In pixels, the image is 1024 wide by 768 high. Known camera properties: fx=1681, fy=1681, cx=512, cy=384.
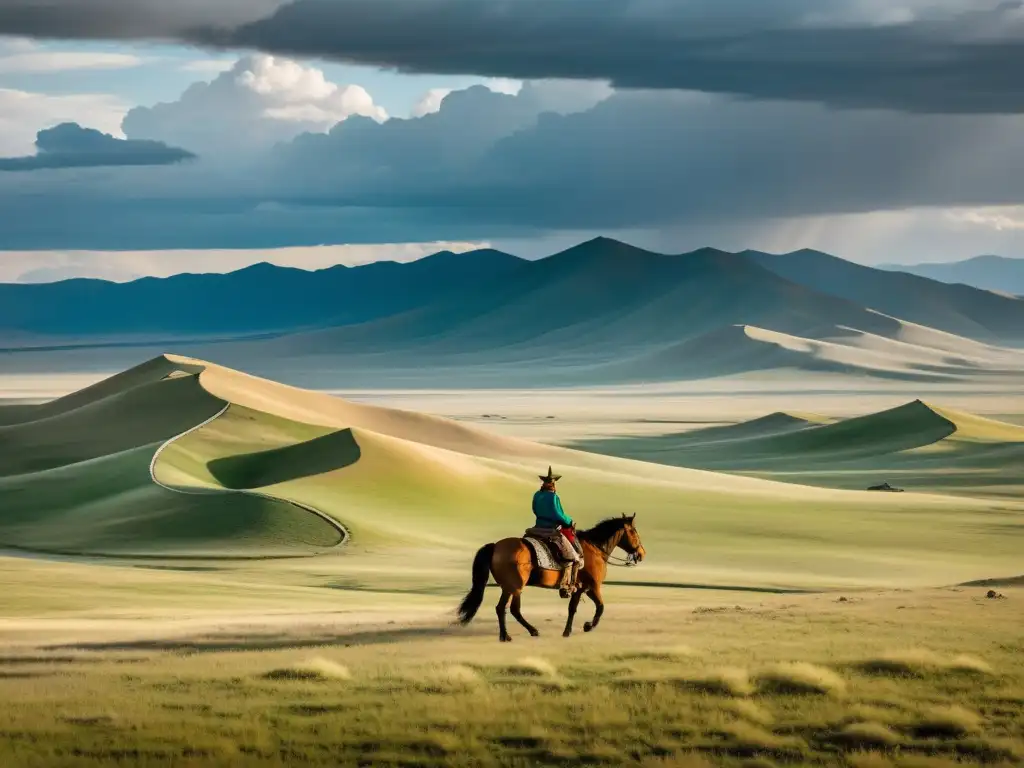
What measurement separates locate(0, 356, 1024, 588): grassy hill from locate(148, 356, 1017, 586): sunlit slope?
0.14 meters

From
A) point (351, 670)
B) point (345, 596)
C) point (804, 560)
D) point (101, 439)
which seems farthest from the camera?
point (101, 439)

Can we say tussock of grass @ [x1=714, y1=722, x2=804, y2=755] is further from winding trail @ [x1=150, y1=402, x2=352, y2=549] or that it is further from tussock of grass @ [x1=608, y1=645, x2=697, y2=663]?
winding trail @ [x1=150, y1=402, x2=352, y2=549]

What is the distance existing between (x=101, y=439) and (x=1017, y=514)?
5353 centimetres

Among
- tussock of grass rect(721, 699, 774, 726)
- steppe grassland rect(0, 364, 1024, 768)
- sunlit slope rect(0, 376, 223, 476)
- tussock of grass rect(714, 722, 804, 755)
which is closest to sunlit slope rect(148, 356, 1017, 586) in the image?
sunlit slope rect(0, 376, 223, 476)

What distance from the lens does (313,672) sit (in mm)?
21422

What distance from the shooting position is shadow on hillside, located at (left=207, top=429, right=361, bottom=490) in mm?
80000

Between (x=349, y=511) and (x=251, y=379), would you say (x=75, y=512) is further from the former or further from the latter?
(x=251, y=379)

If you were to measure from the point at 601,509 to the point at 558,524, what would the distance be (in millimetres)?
54011

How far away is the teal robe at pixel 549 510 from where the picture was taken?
77.1 feet

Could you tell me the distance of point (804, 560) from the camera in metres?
63.5

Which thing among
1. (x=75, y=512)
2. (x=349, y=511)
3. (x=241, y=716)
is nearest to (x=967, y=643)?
(x=241, y=716)

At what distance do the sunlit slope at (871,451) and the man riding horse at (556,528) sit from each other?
85.1m

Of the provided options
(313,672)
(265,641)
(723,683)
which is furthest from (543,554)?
(265,641)

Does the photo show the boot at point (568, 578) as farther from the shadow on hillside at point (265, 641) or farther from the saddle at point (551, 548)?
the shadow on hillside at point (265, 641)
